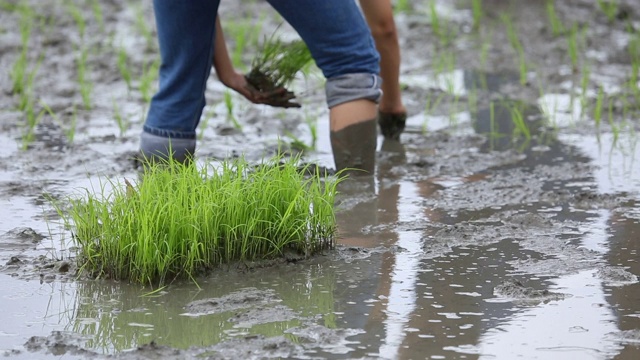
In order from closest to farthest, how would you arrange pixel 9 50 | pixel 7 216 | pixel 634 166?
pixel 7 216, pixel 634 166, pixel 9 50

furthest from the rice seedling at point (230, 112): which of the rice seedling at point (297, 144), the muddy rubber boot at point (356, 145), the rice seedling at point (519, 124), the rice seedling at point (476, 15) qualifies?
the rice seedling at point (476, 15)

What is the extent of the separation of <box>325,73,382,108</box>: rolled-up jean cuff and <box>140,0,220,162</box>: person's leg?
475mm

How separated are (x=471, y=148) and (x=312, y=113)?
2.92ft

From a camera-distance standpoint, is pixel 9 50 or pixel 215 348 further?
pixel 9 50

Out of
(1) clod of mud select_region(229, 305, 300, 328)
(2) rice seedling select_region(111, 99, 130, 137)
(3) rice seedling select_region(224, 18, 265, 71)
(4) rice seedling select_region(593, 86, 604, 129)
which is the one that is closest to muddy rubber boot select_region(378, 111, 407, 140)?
(4) rice seedling select_region(593, 86, 604, 129)

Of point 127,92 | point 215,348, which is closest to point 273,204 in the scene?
point 215,348

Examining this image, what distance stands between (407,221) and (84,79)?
9.03 ft

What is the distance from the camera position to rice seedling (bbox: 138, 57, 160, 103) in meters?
5.09

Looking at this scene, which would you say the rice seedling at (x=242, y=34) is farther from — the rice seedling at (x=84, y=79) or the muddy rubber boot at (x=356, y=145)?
the muddy rubber boot at (x=356, y=145)

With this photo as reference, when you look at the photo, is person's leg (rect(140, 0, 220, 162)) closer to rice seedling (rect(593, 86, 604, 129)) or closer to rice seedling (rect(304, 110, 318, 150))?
rice seedling (rect(304, 110, 318, 150))

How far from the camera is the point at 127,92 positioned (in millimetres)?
5418

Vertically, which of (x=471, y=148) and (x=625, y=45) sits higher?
(x=625, y=45)

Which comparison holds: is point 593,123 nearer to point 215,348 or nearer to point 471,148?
point 471,148

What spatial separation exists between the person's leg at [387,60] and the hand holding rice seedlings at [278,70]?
0.30m
